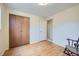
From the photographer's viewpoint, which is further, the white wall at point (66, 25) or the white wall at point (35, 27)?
the white wall at point (35, 27)

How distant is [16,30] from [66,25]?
7.23 feet

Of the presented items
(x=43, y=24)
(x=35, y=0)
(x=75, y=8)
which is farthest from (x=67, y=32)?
(x=35, y=0)

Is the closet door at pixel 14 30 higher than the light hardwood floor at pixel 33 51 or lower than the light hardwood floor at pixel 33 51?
higher

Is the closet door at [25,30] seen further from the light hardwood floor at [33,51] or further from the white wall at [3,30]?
the white wall at [3,30]

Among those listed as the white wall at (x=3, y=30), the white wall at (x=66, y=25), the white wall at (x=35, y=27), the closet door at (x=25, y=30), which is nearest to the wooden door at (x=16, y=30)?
the closet door at (x=25, y=30)

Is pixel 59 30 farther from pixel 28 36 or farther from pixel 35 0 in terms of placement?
pixel 35 0

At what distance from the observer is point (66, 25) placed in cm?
432

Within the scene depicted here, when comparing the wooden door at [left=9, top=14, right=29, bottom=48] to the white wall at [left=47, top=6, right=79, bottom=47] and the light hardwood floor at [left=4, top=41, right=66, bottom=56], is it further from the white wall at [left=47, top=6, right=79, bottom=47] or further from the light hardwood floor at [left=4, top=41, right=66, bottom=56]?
the white wall at [left=47, top=6, right=79, bottom=47]

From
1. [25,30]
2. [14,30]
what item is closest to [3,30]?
[14,30]

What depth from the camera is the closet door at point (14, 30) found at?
4104mm

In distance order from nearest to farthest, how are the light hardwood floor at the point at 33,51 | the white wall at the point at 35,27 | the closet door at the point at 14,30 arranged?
the light hardwood floor at the point at 33,51, the closet door at the point at 14,30, the white wall at the point at 35,27

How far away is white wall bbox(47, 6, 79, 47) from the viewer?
3.76 meters

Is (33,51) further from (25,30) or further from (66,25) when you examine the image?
(66,25)

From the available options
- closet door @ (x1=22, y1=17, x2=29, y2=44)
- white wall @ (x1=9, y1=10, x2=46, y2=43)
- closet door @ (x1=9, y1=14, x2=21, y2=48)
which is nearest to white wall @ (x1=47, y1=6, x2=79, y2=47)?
white wall @ (x1=9, y1=10, x2=46, y2=43)
